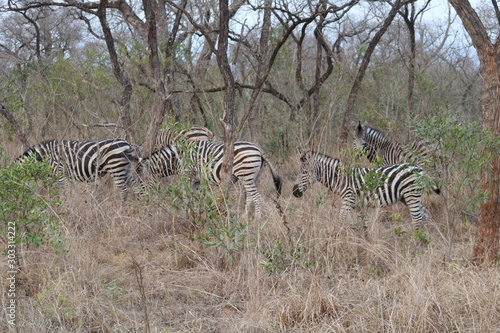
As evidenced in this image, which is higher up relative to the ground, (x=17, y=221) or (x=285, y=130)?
(x=285, y=130)

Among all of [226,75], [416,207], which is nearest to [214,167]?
[226,75]

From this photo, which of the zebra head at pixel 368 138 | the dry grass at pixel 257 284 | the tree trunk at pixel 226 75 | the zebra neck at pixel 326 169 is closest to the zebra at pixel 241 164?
the zebra neck at pixel 326 169

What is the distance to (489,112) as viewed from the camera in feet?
13.9

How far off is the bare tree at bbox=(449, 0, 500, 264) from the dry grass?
0.86ft

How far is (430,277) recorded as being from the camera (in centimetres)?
370

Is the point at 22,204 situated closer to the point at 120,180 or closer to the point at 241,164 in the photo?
the point at 120,180

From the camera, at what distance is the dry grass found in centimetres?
339

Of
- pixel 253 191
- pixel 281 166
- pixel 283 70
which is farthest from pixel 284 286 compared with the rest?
pixel 283 70

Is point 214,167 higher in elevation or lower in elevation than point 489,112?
lower

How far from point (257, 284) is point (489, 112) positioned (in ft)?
7.55

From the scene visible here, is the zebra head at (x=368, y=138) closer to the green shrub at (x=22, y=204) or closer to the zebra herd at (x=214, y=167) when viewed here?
the zebra herd at (x=214, y=167)

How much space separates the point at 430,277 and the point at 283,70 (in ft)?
23.8

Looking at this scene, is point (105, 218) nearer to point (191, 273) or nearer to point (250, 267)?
point (191, 273)

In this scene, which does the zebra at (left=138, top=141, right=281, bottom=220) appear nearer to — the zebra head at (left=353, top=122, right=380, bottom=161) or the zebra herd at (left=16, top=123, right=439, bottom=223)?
the zebra herd at (left=16, top=123, right=439, bottom=223)
